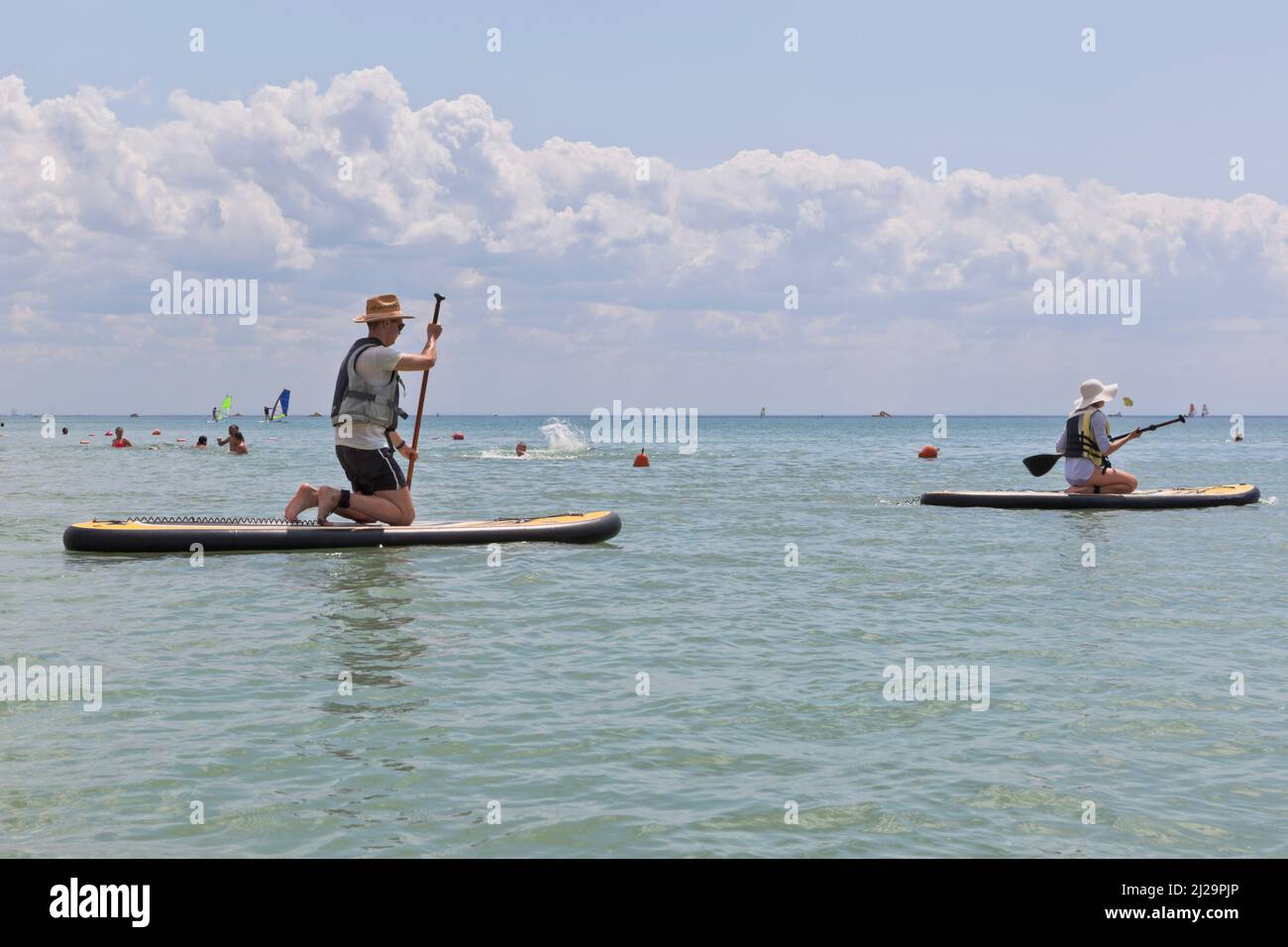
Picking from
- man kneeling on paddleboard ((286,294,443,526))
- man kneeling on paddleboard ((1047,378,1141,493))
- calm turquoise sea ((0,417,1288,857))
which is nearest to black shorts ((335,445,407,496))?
man kneeling on paddleboard ((286,294,443,526))

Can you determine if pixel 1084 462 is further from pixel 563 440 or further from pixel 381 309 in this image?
pixel 563 440

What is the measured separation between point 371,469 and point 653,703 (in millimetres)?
7390

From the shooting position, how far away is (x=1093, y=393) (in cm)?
1920

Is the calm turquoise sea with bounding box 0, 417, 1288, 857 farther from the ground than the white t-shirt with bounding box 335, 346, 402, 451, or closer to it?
closer to it

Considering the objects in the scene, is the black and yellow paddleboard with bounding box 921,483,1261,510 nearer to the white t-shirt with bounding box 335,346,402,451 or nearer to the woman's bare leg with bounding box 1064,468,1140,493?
the woman's bare leg with bounding box 1064,468,1140,493

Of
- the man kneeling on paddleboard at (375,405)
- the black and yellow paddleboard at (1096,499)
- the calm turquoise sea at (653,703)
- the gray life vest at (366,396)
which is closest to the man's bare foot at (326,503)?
the man kneeling on paddleboard at (375,405)

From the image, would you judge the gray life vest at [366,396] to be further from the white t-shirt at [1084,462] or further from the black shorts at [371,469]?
the white t-shirt at [1084,462]

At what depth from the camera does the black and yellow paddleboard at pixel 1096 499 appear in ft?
65.4

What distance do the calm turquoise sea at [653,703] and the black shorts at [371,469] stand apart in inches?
31.3

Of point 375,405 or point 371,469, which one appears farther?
point 371,469

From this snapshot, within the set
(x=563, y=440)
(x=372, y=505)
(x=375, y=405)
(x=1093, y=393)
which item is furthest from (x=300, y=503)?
(x=563, y=440)

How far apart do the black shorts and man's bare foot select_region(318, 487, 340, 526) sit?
29 centimetres

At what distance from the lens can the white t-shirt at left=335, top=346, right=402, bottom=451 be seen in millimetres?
13062
